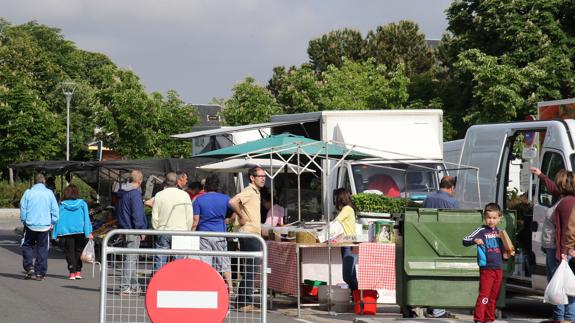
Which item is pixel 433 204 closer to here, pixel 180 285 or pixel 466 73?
pixel 180 285

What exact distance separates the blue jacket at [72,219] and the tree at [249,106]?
1240 inches

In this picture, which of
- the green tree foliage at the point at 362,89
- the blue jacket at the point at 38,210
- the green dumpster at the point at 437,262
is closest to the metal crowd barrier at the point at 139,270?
the green dumpster at the point at 437,262

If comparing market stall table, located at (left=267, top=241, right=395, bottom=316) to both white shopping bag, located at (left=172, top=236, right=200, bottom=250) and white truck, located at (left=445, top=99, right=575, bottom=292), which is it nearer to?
white truck, located at (left=445, top=99, right=575, bottom=292)

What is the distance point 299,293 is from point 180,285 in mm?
7733

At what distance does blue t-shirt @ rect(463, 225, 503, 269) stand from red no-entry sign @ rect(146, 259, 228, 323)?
5366 mm

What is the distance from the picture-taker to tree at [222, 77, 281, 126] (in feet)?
167

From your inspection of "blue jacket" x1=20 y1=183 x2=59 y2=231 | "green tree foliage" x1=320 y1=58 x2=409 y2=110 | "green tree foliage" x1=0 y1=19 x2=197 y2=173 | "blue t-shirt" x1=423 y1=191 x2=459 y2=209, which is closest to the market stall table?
"blue t-shirt" x1=423 y1=191 x2=459 y2=209

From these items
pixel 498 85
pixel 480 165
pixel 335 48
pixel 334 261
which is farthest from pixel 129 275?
pixel 335 48

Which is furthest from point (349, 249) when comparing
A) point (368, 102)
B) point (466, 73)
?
point (368, 102)

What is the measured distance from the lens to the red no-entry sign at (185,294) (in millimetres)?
7062

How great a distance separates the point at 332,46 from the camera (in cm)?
7900

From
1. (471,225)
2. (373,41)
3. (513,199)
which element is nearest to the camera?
(471,225)

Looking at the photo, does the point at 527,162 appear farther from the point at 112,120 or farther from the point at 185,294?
the point at 112,120

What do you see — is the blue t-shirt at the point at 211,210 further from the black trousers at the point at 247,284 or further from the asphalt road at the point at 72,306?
the black trousers at the point at 247,284
